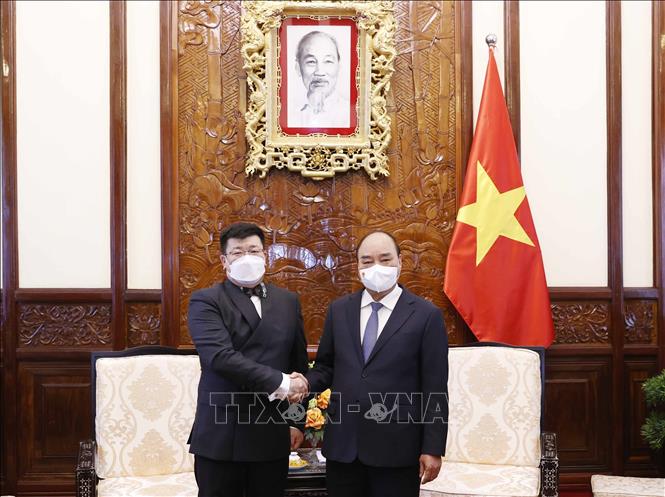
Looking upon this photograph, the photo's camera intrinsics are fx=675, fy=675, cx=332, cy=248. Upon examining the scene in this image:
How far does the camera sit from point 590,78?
3680 mm

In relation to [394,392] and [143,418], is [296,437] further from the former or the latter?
[143,418]

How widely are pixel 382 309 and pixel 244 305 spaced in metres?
0.46

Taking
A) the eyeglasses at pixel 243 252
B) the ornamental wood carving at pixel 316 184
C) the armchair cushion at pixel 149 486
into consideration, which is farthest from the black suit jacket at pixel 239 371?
the ornamental wood carving at pixel 316 184

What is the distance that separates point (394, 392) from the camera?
2135mm

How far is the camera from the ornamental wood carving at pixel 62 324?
11.7ft

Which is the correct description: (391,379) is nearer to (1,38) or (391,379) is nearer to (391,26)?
(391,26)

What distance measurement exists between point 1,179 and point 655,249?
3526mm

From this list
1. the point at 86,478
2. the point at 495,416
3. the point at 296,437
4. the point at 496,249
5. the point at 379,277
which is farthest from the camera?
the point at 496,249

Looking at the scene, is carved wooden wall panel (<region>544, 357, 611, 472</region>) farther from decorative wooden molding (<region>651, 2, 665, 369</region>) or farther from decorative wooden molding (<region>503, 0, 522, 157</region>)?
decorative wooden molding (<region>503, 0, 522, 157</region>)

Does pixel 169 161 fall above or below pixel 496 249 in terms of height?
above

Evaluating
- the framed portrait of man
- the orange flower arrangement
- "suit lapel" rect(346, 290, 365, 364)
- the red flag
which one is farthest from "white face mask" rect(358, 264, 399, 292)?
the framed portrait of man

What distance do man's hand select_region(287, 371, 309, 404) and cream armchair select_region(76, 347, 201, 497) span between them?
3.03 ft

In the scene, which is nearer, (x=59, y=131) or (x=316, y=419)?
(x=316, y=419)

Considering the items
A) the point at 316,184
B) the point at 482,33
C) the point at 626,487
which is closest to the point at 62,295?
the point at 316,184
